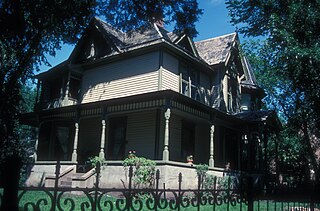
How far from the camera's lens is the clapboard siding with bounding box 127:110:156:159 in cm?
1856

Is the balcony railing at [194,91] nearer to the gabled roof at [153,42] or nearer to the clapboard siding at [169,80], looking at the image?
the clapboard siding at [169,80]

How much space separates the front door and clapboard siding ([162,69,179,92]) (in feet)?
11.5

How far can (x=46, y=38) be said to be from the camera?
1928 centimetres

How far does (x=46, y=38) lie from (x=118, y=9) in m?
5.55

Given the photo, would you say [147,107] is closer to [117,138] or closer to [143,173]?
[143,173]

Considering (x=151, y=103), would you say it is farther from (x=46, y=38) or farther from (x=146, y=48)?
(x=46, y=38)

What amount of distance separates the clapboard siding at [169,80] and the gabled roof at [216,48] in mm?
4592

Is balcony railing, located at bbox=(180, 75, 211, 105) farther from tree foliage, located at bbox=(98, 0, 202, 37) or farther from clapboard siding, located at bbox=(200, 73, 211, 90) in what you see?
tree foliage, located at bbox=(98, 0, 202, 37)

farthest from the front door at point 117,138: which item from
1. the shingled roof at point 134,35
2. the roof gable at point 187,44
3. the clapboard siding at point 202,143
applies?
the roof gable at point 187,44

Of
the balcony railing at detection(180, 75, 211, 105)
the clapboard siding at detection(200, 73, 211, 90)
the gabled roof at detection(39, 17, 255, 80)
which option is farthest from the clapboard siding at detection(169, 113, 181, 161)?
the gabled roof at detection(39, 17, 255, 80)

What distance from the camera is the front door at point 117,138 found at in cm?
2002

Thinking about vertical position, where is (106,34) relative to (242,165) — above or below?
above

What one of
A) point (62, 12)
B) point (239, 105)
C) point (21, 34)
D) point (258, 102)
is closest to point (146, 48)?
point (62, 12)

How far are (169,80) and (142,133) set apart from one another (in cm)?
347
